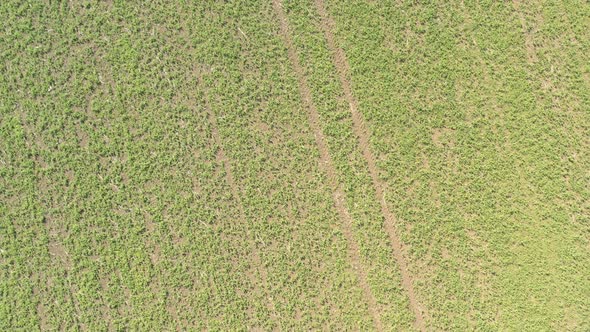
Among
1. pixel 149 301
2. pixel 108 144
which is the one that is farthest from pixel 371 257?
pixel 108 144

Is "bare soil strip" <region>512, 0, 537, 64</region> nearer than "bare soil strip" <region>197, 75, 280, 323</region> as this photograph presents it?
No

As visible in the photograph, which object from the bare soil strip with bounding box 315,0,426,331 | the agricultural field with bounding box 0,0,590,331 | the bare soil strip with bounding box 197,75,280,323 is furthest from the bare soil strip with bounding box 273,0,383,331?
the bare soil strip with bounding box 197,75,280,323

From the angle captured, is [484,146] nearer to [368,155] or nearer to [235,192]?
[368,155]

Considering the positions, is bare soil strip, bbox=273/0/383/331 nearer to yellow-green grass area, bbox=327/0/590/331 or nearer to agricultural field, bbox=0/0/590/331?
agricultural field, bbox=0/0/590/331

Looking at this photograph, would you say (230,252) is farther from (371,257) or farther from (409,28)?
(409,28)

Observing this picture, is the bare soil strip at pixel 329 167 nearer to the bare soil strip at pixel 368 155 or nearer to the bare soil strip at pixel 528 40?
the bare soil strip at pixel 368 155
